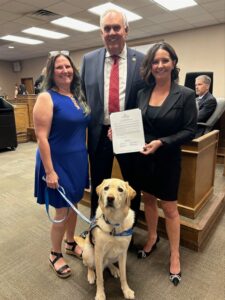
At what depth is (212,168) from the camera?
2.60 metres

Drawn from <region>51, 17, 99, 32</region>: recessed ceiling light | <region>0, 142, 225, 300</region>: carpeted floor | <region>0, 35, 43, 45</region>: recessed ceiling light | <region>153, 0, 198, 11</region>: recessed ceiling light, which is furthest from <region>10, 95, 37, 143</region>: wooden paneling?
<region>0, 142, 225, 300</region>: carpeted floor

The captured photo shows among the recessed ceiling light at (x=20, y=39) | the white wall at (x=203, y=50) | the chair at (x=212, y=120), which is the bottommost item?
the chair at (x=212, y=120)

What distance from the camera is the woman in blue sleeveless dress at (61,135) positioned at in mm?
1448

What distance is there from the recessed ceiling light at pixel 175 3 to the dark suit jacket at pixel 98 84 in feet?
12.9

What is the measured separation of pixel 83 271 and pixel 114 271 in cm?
23

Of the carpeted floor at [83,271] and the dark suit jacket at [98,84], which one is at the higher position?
the dark suit jacket at [98,84]

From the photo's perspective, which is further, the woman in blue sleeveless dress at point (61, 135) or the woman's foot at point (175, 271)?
the woman's foot at point (175, 271)

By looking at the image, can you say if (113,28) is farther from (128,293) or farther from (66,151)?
(128,293)

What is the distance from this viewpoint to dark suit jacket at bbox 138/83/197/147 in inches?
58.1

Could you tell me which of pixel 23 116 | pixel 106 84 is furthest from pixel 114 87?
pixel 23 116

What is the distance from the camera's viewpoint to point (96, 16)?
553cm

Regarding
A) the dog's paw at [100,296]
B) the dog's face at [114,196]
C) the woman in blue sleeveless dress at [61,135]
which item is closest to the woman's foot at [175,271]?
the dog's paw at [100,296]

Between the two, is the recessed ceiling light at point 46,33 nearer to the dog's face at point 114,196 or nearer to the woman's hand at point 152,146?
the woman's hand at point 152,146

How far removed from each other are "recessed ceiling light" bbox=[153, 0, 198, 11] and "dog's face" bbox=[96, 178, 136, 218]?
474 cm
